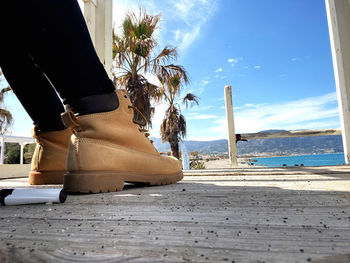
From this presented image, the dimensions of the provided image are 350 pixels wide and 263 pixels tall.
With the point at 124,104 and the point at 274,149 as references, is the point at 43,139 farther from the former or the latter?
the point at 274,149

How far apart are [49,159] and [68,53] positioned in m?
0.65

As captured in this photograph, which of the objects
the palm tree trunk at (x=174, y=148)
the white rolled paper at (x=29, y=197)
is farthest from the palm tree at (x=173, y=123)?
the white rolled paper at (x=29, y=197)

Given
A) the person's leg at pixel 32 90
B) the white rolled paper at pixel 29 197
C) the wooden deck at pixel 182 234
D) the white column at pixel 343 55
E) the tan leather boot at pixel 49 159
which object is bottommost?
the wooden deck at pixel 182 234

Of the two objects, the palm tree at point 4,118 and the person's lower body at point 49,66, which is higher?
the palm tree at point 4,118

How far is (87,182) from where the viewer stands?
26.7 inches

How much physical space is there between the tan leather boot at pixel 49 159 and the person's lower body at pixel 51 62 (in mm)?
25

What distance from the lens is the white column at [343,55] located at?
2189 mm

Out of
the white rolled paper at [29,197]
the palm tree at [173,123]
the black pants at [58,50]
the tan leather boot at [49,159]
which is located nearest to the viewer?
the white rolled paper at [29,197]

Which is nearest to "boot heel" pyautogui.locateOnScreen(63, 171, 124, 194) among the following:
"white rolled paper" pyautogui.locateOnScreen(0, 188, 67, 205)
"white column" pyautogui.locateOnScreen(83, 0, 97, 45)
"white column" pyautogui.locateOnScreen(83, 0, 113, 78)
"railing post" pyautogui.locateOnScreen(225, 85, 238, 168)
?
"white rolled paper" pyautogui.locateOnScreen(0, 188, 67, 205)

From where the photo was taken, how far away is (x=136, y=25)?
486cm

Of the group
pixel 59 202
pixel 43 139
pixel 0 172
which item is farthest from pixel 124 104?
pixel 0 172

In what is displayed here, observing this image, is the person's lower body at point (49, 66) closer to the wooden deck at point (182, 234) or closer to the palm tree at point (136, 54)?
the wooden deck at point (182, 234)

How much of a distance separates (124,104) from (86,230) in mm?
604

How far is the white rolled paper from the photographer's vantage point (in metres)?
0.51
